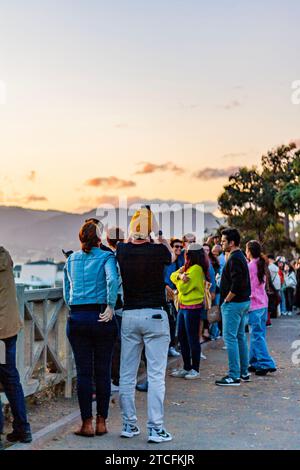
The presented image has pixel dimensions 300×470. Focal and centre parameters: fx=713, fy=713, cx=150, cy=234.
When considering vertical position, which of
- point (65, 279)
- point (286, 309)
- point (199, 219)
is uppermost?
point (199, 219)

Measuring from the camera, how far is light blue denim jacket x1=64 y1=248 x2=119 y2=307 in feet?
21.4

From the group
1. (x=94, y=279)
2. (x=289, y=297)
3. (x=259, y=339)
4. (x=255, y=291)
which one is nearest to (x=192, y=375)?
(x=259, y=339)

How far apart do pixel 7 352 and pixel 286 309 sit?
2008 cm

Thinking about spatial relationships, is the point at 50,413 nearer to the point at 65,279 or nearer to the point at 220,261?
the point at 65,279

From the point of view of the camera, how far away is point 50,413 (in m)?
7.81

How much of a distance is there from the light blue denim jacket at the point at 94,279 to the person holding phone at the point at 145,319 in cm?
14

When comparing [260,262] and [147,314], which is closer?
[147,314]

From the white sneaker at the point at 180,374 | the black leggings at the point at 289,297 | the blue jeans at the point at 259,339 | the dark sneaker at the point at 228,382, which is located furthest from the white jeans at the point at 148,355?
the black leggings at the point at 289,297

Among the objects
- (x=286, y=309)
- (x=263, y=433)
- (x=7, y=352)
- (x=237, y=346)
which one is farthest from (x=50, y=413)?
(x=286, y=309)

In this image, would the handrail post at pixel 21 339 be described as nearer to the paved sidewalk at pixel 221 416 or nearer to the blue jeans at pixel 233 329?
the paved sidewalk at pixel 221 416

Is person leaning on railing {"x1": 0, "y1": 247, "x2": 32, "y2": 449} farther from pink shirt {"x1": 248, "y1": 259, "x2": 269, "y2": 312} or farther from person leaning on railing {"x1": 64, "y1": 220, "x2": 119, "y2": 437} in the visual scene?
pink shirt {"x1": 248, "y1": 259, "x2": 269, "y2": 312}

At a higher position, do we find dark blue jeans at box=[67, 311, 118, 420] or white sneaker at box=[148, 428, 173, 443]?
dark blue jeans at box=[67, 311, 118, 420]

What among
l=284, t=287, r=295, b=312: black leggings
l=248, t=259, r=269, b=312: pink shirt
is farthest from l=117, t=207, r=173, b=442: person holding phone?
l=284, t=287, r=295, b=312: black leggings

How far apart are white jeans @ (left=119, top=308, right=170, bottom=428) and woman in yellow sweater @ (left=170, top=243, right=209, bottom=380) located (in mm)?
3311
